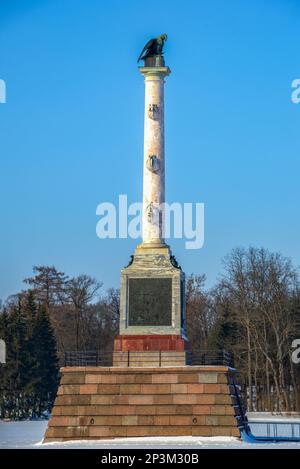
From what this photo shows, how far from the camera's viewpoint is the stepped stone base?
3036 cm

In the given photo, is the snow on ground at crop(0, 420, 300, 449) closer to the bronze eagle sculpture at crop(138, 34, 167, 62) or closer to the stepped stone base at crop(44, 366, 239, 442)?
the stepped stone base at crop(44, 366, 239, 442)

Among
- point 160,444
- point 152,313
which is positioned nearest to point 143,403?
point 160,444

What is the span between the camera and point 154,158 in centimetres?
3581

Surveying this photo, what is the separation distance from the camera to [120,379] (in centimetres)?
3139

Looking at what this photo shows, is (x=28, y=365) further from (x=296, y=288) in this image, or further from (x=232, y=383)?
(x=232, y=383)

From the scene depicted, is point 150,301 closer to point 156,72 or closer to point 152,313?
point 152,313

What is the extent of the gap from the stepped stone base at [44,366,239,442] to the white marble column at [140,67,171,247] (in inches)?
232

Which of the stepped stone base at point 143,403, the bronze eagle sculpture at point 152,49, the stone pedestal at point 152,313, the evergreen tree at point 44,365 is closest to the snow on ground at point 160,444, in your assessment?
the stepped stone base at point 143,403

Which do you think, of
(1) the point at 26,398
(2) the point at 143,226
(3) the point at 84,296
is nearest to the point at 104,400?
(2) the point at 143,226

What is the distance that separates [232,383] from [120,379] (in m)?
3.88

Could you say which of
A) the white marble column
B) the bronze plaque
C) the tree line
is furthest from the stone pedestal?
the tree line

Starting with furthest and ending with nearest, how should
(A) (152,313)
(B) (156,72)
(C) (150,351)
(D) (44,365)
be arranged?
(D) (44,365) → (B) (156,72) → (A) (152,313) → (C) (150,351)

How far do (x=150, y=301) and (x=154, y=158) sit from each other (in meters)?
5.20

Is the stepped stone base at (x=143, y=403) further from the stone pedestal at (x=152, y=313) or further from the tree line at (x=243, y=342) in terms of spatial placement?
the tree line at (x=243, y=342)
